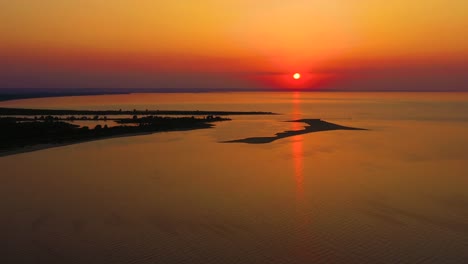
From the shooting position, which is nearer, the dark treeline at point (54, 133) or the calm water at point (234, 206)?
the calm water at point (234, 206)

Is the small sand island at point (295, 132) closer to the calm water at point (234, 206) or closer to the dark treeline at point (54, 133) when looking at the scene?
the calm water at point (234, 206)

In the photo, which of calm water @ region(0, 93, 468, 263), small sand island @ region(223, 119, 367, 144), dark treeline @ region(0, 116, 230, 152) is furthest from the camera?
small sand island @ region(223, 119, 367, 144)

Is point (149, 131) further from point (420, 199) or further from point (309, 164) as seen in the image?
point (420, 199)

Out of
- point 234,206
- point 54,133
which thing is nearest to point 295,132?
point 54,133

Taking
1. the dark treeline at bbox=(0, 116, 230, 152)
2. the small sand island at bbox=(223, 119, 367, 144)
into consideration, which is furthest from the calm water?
the small sand island at bbox=(223, 119, 367, 144)

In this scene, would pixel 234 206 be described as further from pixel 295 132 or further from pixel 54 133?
pixel 295 132

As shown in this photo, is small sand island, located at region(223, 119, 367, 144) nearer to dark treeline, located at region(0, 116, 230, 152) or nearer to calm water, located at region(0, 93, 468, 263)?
calm water, located at region(0, 93, 468, 263)

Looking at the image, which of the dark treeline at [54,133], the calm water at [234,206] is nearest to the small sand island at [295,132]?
the calm water at [234,206]

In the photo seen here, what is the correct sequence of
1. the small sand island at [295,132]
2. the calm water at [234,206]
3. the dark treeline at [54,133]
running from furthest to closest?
the small sand island at [295,132], the dark treeline at [54,133], the calm water at [234,206]

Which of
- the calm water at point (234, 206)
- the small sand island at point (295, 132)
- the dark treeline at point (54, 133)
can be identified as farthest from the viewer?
Answer: the small sand island at point (295, 132)
